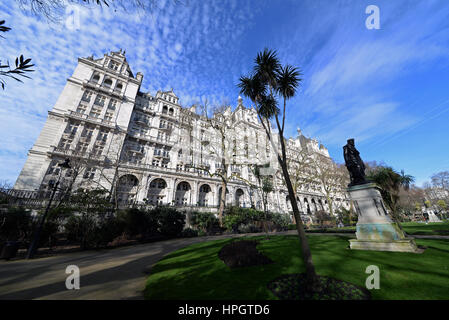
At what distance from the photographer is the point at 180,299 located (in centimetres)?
383

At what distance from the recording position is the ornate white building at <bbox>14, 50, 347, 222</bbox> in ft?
80.5

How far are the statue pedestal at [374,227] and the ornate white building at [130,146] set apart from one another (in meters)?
15.3

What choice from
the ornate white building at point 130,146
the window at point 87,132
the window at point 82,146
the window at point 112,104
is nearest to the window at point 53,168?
the ornate white building at point 130,146

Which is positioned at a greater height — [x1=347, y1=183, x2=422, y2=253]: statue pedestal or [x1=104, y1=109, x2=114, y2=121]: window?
[x1=104, y1=109, x2=114, y2=121]: window

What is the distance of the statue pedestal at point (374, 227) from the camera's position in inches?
257

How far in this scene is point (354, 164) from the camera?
8.82 metres

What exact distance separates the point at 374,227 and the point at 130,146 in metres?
35.9

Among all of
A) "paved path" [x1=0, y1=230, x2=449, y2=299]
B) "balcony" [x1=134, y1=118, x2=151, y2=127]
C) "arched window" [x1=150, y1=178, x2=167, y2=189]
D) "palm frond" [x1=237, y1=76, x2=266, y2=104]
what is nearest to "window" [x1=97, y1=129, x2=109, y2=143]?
"balcony" [x1=134, y1=118, x2=151, y2=127]

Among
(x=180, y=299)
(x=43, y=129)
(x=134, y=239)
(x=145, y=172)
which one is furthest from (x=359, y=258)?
(x=43, y=129)

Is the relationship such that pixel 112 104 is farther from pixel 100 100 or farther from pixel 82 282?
pixel 82 282

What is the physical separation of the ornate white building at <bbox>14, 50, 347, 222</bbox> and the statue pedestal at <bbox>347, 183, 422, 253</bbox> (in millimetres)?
15286

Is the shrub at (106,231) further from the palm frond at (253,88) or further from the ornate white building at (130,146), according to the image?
the palm frond at (253,88)

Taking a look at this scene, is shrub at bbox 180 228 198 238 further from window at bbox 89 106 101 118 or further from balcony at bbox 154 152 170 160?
window at bbox 89 106 101 118

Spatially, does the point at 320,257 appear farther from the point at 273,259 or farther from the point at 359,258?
the point at 273,259
